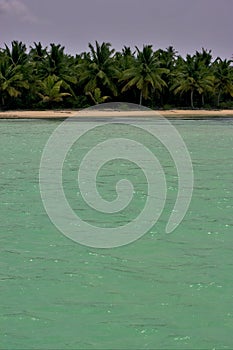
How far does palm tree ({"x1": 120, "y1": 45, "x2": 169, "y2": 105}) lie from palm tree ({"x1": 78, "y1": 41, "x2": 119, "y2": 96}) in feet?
3.16

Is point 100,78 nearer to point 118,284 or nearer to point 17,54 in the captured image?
point 17,54

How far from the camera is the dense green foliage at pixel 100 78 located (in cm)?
4484

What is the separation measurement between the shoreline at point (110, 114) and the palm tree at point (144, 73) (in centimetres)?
227

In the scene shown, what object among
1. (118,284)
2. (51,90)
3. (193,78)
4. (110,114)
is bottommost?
(118,284)

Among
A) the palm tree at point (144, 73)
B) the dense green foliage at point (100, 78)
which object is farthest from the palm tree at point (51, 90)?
the palm tree at point (144, 73)

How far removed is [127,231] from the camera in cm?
911

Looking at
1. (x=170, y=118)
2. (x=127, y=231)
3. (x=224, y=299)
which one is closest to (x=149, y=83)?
(x=170, y=118)

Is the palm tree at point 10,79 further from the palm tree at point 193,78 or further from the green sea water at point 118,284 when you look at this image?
the green sea water at point 118,284

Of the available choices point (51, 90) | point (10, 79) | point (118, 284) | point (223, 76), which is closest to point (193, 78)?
point (223, 76)

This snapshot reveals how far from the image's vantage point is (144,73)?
45.1 m

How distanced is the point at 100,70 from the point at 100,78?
579 mm

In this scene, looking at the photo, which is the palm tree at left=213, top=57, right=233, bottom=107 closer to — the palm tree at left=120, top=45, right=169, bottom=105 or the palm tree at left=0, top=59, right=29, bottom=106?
the palm tree at left=120, top=45, right=169, bottom=105

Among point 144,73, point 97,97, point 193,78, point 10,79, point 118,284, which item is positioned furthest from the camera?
point 193,78

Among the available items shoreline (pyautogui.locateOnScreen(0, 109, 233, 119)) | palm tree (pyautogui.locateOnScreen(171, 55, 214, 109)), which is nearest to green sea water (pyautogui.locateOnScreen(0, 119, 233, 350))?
shoreline (pyautogui.locateOnScreen(0, 109, 233, 119))
